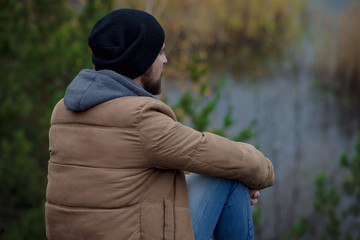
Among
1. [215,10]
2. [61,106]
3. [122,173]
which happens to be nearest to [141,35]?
[61,106]

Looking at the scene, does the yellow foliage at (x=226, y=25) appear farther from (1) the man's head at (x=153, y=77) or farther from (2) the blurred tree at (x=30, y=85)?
(1) the man's head at (x=153, y=77)

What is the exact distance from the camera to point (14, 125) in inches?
166

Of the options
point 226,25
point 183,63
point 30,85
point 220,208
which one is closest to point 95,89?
point 220,208

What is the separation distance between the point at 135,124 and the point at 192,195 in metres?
0.42

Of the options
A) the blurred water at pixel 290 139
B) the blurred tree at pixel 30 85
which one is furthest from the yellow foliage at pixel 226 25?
the blurred tree at pixel 30 85

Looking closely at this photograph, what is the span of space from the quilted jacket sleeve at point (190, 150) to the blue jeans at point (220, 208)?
0.06 m

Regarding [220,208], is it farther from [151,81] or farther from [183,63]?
[183,63]

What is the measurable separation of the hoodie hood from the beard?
192 mm

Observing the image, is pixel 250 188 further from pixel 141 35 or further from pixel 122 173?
pixel 141 35

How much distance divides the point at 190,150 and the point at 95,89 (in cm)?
39

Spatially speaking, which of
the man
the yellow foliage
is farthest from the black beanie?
the yellow foliage

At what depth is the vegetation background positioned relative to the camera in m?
4.00

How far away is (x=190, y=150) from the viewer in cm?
141

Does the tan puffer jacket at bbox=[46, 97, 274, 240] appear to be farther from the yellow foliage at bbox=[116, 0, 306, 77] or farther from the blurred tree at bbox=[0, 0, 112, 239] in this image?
the yellow foliage at bbox=[116, 0, 306, 77]
